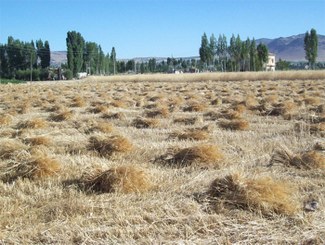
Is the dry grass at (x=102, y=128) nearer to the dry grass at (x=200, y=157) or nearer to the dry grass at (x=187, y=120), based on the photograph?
the dry grass at (x=187, y=120)

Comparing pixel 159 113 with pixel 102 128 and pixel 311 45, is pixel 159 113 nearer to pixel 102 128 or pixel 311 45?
pixel 102 128

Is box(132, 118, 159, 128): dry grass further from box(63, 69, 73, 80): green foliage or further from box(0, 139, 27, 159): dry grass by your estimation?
box(63, 69, 73, 80): green foliage

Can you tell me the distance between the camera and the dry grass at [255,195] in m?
Answer: 3.81

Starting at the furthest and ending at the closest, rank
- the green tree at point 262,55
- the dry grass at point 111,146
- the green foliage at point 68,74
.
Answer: the green tree at point 262,55, the green foliage at point 68,74, the dry grass at point 111,146

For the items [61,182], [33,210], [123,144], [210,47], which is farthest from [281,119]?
[210,47]

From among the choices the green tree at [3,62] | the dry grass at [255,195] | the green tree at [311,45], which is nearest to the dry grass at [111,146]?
the dry grass at [255,195]

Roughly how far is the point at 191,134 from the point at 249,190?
11.1 ft

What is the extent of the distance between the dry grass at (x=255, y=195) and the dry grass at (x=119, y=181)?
0.74 m

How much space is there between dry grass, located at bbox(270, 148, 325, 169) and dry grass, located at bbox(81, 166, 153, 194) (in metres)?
1.78

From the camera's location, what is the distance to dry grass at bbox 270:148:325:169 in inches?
206

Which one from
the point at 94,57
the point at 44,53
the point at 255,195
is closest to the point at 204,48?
the point at 94,57

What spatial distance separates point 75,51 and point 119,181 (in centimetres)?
8488

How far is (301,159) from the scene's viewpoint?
17.5 ft

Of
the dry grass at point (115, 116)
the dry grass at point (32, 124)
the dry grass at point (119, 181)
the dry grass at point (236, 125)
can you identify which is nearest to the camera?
the dry grass at point (119, 181)
